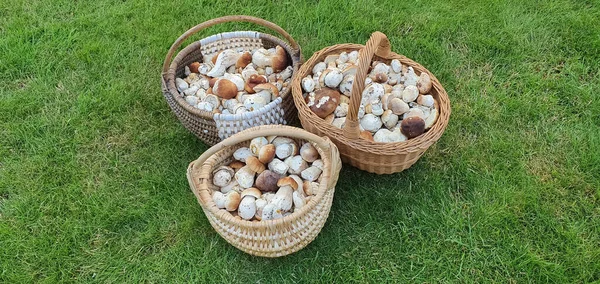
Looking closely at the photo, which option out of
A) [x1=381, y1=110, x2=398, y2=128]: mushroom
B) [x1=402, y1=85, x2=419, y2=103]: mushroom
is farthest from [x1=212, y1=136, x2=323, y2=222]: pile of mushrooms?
[x1=402, y1=85, x2=419, y2=103]: mushroom

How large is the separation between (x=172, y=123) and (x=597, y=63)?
2.47 metres

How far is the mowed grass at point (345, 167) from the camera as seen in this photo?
2.15 meters

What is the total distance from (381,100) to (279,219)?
0.76 m

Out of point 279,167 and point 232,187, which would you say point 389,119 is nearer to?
point 279,167

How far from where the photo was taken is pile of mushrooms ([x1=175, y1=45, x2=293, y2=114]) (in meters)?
2.36

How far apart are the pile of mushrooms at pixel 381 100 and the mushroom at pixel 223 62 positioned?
48 cm

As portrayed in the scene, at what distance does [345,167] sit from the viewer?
2.44 m

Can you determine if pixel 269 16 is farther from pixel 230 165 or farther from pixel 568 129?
pixel 568 129

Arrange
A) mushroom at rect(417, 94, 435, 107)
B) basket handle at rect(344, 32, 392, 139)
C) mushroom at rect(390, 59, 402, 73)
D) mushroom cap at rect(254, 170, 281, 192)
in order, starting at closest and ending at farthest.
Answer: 1. basket handle at rect(344, 32, 392, 139)
2. mushroom cap at rect(254, 170, 281, 192)
3. mushroom at rect(417, 94, 435, 107)
4. mushroom at rect(390, 59, 402, 73)

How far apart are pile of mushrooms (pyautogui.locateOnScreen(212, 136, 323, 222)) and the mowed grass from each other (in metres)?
0.28

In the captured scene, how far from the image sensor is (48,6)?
131 inches

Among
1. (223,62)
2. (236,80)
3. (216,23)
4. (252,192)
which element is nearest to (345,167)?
(252,192)

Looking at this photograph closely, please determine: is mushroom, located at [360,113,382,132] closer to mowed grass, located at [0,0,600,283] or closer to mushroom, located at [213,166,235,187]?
mowed grass, located at [0,0,600,283]

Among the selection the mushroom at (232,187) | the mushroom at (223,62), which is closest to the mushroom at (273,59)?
the mushroom at (223,62)
